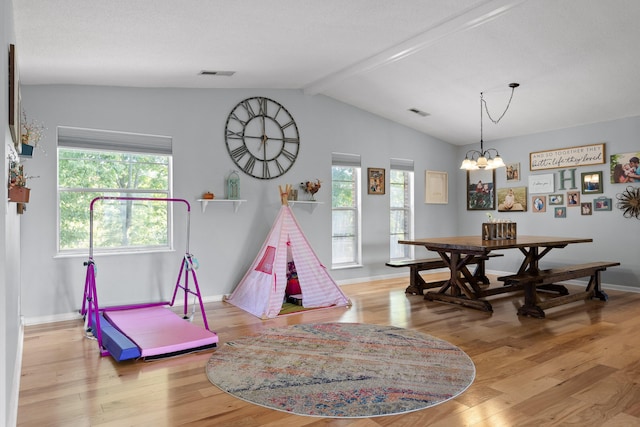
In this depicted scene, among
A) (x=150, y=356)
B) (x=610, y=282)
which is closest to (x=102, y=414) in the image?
(x=150, y=356)

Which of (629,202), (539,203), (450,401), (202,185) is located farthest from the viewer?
(539,203)

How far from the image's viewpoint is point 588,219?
6355 millimetres

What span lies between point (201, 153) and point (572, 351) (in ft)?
14.3

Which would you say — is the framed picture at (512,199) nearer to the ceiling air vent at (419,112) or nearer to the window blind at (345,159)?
the ceiling air vent at (419,112)

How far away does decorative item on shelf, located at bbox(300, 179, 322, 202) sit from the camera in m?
6.16

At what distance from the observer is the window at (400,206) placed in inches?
290

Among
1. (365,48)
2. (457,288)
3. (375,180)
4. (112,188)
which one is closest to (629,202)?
(457,288)

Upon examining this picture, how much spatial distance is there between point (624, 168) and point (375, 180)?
133 inches

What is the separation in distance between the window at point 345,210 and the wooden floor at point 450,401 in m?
2.06

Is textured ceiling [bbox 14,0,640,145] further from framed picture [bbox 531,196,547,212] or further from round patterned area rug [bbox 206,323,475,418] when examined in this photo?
round patterned area rug [bbox 206,323,475,418]

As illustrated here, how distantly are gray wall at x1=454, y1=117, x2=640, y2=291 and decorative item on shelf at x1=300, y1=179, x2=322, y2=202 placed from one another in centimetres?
335

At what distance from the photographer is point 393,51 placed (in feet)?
15.2

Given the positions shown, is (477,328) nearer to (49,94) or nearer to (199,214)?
(199,214)

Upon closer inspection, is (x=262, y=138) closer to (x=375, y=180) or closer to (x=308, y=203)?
(x=308, y=203)
